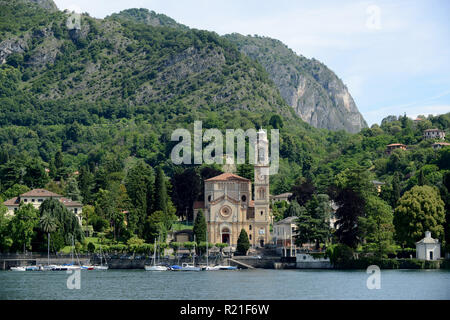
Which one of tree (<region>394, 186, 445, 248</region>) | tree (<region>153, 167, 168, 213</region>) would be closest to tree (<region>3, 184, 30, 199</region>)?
tree (<region>153, 167, 168, 213</region>)

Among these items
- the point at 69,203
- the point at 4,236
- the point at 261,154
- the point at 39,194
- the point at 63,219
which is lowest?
the point at 4,236

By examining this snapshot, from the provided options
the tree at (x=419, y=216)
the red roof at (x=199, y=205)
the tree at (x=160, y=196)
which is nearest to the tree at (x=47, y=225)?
the tree at (x=160, y=196)

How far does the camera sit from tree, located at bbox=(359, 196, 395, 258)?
92125mm

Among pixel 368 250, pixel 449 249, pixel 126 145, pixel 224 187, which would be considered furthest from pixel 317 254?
pixel 126 145

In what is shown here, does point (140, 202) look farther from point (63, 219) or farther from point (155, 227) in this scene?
point (63, 219)

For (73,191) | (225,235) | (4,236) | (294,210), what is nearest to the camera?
(4,236)

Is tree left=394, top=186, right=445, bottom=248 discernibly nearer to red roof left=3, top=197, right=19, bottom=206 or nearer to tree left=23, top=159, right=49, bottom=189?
red roof left=3, top=197, right=19, bottom=206

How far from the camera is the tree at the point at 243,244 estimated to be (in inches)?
4225

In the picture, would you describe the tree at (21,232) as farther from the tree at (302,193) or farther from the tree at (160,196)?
the tree at (302,193)

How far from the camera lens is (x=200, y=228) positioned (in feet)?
360

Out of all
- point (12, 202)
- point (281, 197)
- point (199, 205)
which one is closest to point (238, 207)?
point (199, 205)

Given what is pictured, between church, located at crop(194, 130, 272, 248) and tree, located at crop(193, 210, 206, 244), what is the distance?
3980mm

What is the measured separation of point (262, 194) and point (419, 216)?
2995 centimetres
